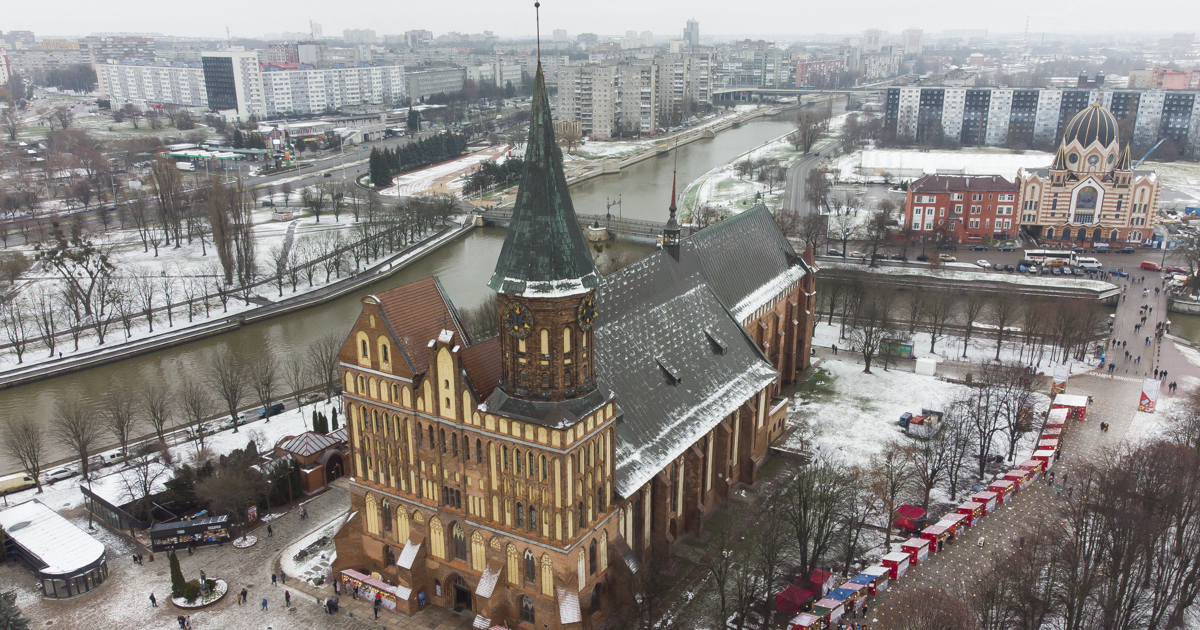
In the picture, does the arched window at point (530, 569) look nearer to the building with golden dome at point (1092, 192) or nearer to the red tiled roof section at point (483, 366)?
the red tiled roof section at point (483, 366)

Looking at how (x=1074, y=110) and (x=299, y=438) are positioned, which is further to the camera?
(x=1074, y=110)

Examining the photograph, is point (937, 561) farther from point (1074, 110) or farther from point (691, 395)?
point (1074, 110)

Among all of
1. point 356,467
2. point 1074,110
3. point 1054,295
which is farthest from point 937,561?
point 1074,110

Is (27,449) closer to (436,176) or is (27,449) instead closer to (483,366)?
(483,366)

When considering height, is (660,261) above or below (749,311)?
above

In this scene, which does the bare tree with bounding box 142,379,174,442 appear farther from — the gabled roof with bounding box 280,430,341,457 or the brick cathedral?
the brick cathedral

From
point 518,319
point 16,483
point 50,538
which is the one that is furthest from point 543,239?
point 16,483

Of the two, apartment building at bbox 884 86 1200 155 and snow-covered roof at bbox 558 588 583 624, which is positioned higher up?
apartment building at bbox 884 86 1200 155

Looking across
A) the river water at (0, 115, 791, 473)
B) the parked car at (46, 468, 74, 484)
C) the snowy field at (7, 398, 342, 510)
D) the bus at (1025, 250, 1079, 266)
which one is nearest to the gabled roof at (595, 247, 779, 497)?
the snowy field at (7, 398, 342, 510)
